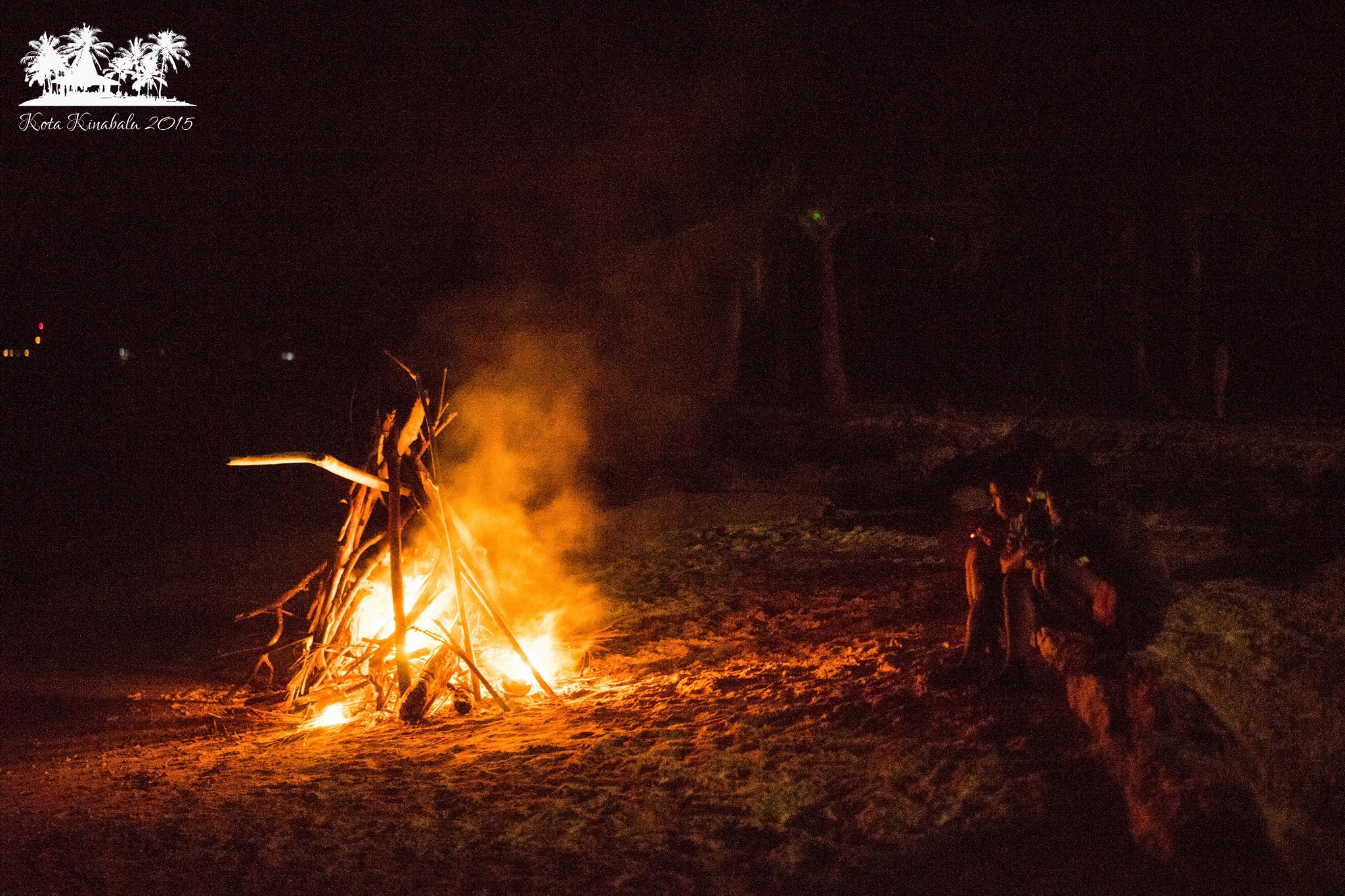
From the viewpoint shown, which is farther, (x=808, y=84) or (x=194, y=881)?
(x=808, y=84)

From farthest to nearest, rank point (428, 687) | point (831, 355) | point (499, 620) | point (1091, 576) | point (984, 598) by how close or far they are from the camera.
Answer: point (831, 355) → point (499, 620) → point (428, 687) → point (984, 598) → point (1091, 576)

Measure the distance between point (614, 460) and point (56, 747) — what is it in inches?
404

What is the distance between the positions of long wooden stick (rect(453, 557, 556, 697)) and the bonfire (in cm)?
1

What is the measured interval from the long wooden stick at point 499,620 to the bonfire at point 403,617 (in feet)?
0.05

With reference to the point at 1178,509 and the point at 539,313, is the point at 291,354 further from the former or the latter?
the point at 1178,509

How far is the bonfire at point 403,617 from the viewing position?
681 centimetres

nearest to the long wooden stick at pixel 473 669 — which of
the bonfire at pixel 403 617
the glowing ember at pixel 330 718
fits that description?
the bonfire at pixel 403 617

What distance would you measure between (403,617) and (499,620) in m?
0.73

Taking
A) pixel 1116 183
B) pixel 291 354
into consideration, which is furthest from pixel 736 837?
pixel 291 354

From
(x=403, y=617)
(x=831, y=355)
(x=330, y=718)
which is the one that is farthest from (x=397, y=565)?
(x=831, y=355)

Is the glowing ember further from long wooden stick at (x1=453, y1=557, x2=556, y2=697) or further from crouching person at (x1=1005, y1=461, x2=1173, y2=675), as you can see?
crouching person at (x1=1005, y1=461, x2=1173, y2=675)

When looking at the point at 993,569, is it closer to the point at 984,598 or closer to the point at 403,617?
the point at 984,598

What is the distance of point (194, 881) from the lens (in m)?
4.13

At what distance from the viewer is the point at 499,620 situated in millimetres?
7230
